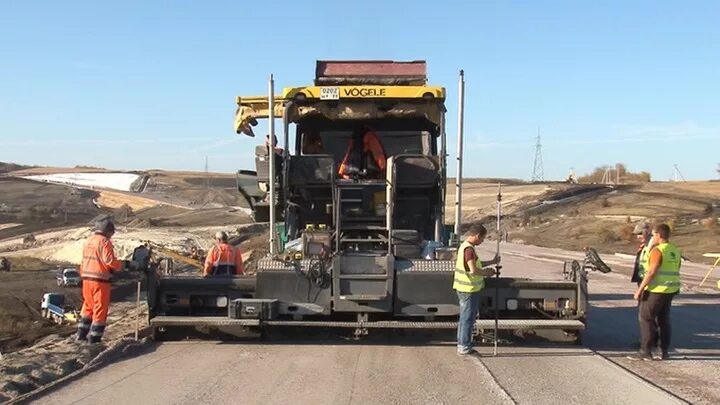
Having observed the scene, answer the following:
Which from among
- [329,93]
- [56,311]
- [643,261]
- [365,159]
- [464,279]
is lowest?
[56,311]

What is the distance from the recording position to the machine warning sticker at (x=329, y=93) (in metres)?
11.5

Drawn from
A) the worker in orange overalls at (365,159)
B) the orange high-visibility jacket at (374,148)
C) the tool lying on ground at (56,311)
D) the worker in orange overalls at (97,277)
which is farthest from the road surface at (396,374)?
the tool lying on ground at (56,311)

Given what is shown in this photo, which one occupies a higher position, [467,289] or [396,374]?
[467,289]

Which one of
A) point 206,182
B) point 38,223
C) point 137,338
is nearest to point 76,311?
point 137,338

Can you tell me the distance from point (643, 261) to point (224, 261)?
6080mm

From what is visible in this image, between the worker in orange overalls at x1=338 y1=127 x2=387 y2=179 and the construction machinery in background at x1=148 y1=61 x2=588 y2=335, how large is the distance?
0.02 m

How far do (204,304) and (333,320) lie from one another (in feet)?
5.45

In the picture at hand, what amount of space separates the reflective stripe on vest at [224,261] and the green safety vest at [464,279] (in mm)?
4415

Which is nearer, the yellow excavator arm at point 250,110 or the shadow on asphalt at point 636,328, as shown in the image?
the shadow on asphalt at point 636,328

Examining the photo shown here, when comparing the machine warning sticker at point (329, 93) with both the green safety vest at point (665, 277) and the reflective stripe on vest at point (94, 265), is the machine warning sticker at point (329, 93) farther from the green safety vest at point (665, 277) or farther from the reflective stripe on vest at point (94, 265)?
the green safety vest at point (665, 277)

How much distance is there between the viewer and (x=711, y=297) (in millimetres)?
18594

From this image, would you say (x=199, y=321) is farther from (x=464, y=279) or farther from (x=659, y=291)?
(x=659, y=291)

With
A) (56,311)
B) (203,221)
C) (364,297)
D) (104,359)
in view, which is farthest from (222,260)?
(203,221)

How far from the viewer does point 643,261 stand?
36.8ft
